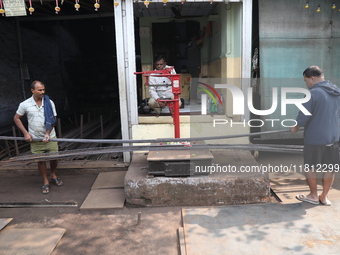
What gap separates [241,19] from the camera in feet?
16.8

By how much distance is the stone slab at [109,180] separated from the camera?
15.7 ft

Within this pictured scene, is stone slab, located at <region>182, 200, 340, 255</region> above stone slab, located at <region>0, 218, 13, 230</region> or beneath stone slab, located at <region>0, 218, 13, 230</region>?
beneath

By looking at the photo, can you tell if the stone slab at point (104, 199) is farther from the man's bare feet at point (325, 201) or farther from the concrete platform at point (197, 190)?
the man's bare feet at point (325, 201)

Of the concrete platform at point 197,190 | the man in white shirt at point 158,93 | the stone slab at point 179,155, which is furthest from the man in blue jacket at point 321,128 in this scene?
the man in white shirt at point 158,93

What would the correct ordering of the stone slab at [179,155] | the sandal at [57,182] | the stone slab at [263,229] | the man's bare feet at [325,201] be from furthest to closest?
the sandal at [57,182] < the stone slab at [179,155] < the man's bare feet at [325,201] < the stone slab at [263,229]

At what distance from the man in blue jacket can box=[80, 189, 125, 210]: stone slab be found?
278 cm

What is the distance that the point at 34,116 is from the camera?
4492 mm

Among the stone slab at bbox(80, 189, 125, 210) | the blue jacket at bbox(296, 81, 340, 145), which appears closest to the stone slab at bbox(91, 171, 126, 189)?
the stone slab at bbox(80, 189, 125, 210)

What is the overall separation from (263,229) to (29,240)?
9.34 ft

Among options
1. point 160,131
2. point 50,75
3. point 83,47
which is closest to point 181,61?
point 160,131

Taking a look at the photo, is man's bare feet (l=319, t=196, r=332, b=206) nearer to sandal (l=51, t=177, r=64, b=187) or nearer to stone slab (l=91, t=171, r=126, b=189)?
stone slab (l=91, t=171, r=126, b=189)

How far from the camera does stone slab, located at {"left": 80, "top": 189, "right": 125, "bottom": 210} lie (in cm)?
415

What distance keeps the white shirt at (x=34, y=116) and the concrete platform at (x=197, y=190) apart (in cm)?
172

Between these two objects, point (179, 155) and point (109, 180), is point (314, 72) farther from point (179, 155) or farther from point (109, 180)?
point (109, 180)
